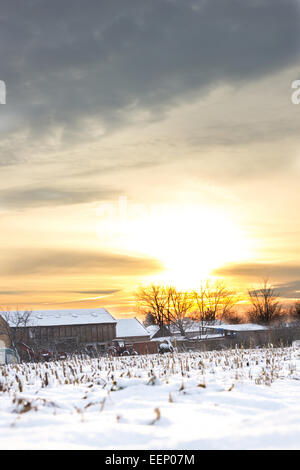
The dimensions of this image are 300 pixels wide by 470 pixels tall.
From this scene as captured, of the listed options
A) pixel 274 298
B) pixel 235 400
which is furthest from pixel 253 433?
pixel 274 298

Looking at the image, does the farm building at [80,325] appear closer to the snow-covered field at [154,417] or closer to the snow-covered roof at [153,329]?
the snow-covered roof at [153,329]

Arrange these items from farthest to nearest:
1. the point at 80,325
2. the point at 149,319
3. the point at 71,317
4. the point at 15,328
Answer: the point at 149,319
the point at 71,317
the point at 80,325
the point at 15,328

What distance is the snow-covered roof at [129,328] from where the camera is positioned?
6278 centimetres

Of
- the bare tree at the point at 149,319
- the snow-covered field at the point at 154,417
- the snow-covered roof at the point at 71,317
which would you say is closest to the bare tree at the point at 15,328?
the snow-covered roof at the point at 71,317

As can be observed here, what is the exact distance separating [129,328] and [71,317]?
9132mm

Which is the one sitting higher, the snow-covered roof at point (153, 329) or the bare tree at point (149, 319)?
the bare tree at point (149, 319)

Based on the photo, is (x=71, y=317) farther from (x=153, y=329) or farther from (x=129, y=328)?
(x=153, y=329)

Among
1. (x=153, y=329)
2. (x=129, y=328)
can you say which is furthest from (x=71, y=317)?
(x=153, y=329)

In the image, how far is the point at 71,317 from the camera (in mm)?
60125

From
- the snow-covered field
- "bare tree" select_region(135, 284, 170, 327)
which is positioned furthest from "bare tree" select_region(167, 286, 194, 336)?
the snow-covered field

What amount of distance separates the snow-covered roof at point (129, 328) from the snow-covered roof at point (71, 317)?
9.88 ft

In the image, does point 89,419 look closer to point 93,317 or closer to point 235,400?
point 235,400

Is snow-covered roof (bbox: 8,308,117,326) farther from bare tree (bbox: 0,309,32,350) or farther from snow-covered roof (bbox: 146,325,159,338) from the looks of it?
snow-covered roof (bbox: 146,325,159,338)
